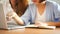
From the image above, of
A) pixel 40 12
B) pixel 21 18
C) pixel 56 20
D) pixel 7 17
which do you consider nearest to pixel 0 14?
pixel 7 17

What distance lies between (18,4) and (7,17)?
16 cm

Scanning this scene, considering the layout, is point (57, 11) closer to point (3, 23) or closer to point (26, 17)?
point (26, 17)

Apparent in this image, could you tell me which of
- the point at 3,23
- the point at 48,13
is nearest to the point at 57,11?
the point at 48,13

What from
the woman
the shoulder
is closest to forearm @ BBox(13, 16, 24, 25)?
the woman

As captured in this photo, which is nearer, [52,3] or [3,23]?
[3,23]

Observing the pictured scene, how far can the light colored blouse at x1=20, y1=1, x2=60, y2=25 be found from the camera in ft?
4.12

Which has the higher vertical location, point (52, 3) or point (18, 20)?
point (52, 3)

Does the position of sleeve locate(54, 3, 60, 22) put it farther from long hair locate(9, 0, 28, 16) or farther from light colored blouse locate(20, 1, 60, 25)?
long hair locate(9, 0, 28, 16)

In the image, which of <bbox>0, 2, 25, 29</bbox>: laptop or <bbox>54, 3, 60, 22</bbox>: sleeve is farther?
<bbox>54, 3, 60, 22</bbox>: sleeve

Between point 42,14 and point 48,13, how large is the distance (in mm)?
45

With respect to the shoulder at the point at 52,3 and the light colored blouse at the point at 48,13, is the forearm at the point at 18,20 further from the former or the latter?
the shoulder at the point at 52,3

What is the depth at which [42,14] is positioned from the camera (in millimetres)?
1259

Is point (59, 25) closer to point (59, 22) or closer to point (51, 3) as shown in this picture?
point (59, 22)

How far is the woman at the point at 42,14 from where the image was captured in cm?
125
